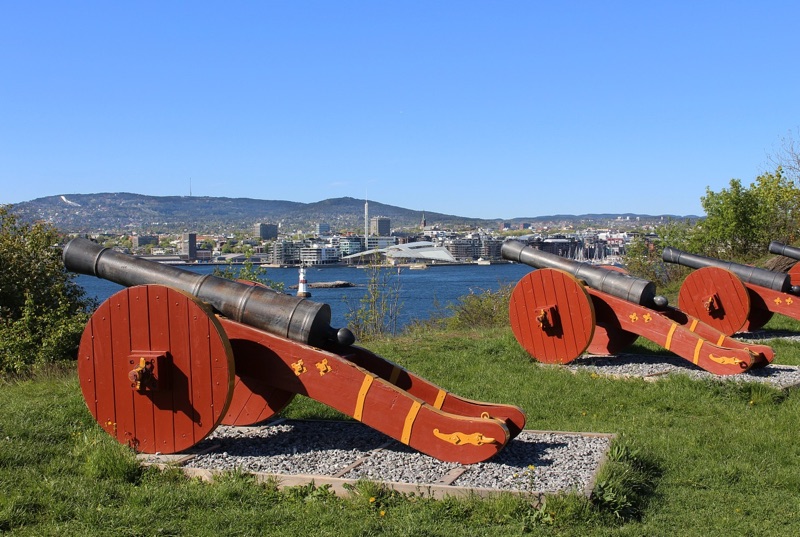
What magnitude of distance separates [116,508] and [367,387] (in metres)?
1.79

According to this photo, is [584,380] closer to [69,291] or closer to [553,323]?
[553,323]

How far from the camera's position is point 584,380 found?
9.34 meters

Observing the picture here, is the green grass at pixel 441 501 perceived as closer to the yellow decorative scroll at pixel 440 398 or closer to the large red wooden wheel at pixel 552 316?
the yellow decorative scroll at pixel 440 398

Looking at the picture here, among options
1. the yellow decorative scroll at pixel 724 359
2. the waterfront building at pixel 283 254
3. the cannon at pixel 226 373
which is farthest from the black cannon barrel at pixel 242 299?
the waterfront building at pixel 283 254

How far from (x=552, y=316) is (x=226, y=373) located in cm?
565

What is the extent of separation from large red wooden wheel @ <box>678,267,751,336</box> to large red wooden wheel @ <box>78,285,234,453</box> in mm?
9740

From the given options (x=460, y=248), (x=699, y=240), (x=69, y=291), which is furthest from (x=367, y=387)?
(x=460, y=248)

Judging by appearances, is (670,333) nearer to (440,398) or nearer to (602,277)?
(602,277)

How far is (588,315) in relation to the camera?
10258mm

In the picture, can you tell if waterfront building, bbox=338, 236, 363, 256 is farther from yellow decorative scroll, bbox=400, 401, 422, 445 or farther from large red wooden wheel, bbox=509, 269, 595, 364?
yellow decorative scroll, bbox=400, 401, 422, 445

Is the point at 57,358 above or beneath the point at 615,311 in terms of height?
beneath

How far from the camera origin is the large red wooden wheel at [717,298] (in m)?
13.4

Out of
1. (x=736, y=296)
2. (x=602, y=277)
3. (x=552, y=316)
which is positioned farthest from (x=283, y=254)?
(x=552, y=316)

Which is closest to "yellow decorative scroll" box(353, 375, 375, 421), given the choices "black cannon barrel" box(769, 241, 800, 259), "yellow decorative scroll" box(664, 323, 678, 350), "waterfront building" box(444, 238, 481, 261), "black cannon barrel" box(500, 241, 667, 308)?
"yellow decorative scroll" box(664, 323, 678, 350)
